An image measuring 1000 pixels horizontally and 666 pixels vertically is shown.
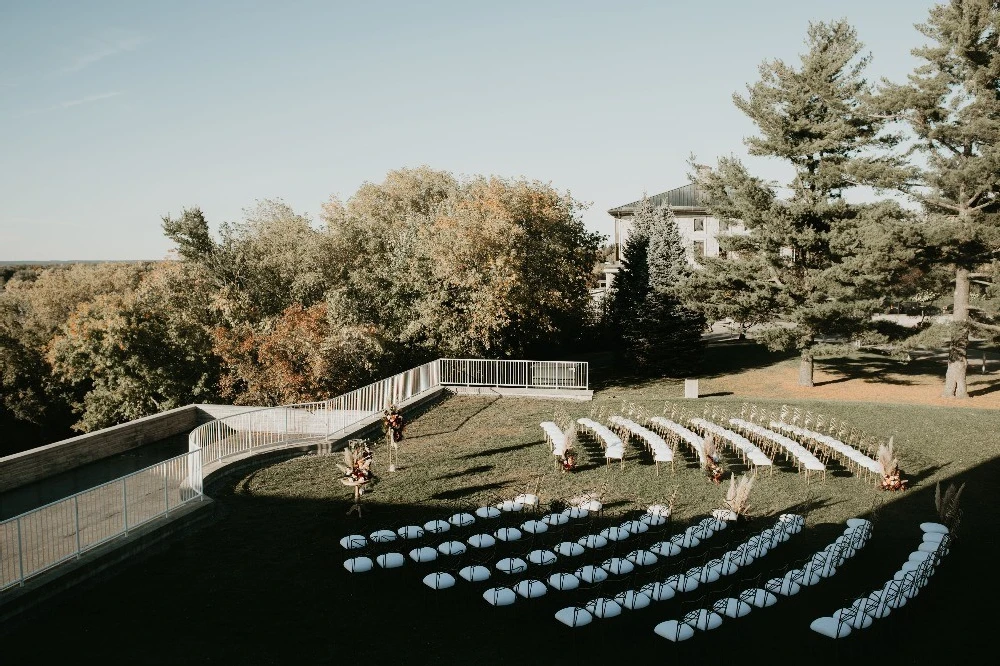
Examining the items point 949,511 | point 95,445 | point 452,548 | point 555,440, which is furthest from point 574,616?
point 95,445

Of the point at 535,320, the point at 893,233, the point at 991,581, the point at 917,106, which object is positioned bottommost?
the point at 991,581

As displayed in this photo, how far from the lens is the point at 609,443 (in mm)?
18250

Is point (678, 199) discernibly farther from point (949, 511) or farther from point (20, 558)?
point (20, 558)

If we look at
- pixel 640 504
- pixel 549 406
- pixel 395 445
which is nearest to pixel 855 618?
pixel 640 504

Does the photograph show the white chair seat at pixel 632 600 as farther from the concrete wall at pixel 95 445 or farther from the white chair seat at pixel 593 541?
the concrete wall at pixel 95 445

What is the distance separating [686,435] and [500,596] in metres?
10.1

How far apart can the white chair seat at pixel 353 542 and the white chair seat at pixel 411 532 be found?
0.76m

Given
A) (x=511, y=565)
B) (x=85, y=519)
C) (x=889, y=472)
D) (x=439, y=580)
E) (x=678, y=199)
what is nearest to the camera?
(x=439, y=580)

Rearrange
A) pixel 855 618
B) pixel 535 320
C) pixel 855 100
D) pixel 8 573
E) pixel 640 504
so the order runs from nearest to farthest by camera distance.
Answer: pixel 855 618 < pixel 8 573 < pixel 640 504 < pixel 855 100 < pixel 535 320

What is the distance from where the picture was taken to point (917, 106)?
25.8 m

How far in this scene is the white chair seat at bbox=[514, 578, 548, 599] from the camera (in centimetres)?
1058

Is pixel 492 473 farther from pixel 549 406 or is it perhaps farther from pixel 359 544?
pixel 549 406

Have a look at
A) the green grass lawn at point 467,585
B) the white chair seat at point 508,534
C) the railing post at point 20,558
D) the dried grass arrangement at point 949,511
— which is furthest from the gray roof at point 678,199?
the railing post at point 20,558

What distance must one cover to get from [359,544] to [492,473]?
5.37 metres
